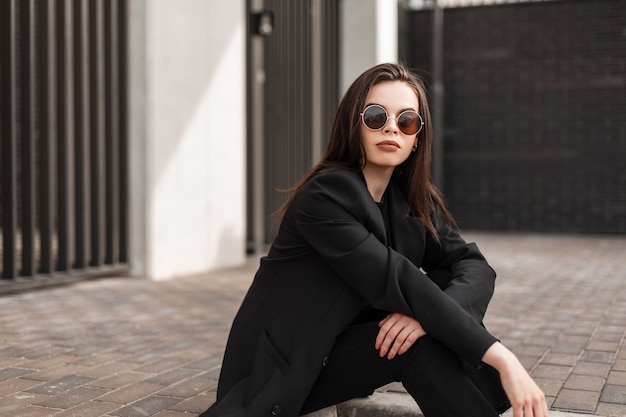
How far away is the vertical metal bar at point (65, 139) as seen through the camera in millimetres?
5613

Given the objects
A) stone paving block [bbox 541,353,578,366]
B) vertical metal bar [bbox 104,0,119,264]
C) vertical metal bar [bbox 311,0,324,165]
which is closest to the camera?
stone paving block [bbox 541,353,578,366]

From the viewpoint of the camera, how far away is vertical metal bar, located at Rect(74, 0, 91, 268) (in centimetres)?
575

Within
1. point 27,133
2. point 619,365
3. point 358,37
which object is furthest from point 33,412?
point 358,37

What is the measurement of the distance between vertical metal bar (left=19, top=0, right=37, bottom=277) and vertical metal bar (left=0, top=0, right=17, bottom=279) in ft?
0.42

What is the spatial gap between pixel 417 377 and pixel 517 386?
0.25m

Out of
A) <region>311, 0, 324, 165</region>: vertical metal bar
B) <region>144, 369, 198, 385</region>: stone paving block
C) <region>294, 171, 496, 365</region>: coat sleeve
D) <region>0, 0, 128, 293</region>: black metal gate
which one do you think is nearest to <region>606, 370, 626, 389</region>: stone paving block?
<region>294, 171, 496, 365</region>: coat sleeve

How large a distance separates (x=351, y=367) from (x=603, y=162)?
11278mm

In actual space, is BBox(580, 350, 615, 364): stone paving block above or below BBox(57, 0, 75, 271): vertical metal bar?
below

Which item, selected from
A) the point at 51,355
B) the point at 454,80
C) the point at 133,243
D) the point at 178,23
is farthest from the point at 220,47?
the point at 454,80

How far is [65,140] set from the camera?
5.62 metres

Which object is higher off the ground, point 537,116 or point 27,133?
point 537,116

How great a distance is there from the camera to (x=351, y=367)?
217cm

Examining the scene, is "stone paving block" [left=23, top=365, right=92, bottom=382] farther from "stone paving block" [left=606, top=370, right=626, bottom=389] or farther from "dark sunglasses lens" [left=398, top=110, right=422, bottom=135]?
"stone paving block" [left=606, top=370, right=626, bottom=389]

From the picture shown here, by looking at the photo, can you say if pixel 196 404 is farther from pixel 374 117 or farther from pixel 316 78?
pixel 316 78
